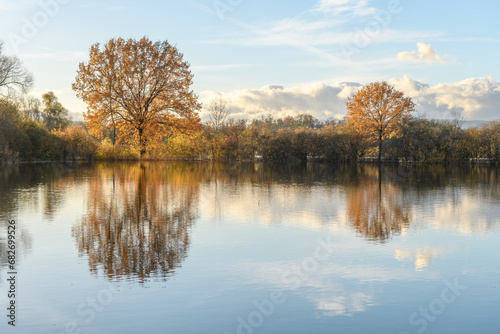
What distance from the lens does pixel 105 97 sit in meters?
41.9

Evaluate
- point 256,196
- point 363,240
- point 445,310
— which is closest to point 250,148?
point 256,196

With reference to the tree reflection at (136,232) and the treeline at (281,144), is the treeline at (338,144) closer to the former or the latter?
the treeline at (281,144)

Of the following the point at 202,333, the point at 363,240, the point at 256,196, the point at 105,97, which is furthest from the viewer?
the point at 105,97

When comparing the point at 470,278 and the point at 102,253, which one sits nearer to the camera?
the point at 470,278

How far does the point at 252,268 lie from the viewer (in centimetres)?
744

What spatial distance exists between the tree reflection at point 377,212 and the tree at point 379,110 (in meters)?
27.6

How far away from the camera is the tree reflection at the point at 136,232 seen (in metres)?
7.48

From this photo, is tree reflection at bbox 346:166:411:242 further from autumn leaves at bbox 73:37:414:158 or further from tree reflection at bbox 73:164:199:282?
autumn leaves at bbox 73:37:414:158

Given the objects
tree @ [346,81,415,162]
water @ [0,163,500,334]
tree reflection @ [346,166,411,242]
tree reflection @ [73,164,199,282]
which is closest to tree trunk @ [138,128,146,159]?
tree @ [346,81,415,162]

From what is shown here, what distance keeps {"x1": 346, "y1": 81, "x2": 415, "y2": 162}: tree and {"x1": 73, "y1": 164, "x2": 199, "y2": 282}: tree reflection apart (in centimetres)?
3289

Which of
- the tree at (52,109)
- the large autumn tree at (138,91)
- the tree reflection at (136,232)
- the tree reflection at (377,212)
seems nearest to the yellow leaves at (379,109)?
the large autumn tree at (138,91)

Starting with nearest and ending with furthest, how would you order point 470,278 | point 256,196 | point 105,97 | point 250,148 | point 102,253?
point 470,278
point 102,253
point 256,196
point 105,97
point 250,148

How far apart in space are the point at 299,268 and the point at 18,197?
1215 cm

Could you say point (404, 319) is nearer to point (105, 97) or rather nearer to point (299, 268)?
point (299, 268)
